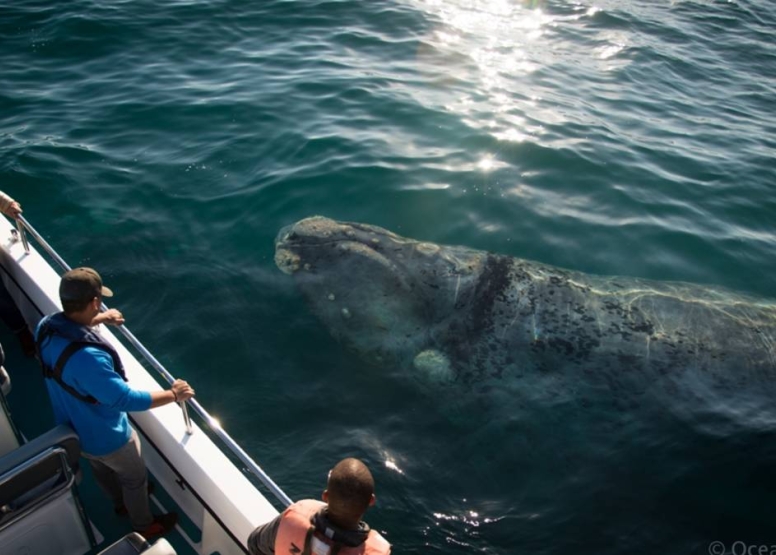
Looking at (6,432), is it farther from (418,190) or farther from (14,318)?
(418,190)

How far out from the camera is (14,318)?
6.52 meters

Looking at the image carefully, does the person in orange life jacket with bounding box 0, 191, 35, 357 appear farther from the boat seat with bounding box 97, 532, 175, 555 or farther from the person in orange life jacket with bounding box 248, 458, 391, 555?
the person in orange life jacket with bounding box 248, 458, 391, 555

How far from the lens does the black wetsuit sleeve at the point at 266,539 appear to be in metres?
3.44

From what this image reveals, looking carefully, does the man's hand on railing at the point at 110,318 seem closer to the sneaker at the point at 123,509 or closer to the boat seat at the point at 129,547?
the sneaker at the point at 123,509

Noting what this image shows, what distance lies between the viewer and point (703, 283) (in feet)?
28.2

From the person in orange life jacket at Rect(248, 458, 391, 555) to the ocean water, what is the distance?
254 centimetres

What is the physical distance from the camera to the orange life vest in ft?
9.86

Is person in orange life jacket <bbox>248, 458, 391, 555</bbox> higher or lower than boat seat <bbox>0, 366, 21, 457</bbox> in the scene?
higher

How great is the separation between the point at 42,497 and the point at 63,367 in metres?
0.84

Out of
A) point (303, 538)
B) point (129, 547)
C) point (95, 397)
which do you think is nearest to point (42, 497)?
point (95, 397)

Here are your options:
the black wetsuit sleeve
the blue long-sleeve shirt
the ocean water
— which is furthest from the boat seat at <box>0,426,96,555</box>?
the ocean water

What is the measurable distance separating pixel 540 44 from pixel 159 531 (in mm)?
15530

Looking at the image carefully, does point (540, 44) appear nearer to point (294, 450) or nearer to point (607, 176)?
point (607, 176)

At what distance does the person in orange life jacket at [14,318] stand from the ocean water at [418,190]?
1.17 metres
